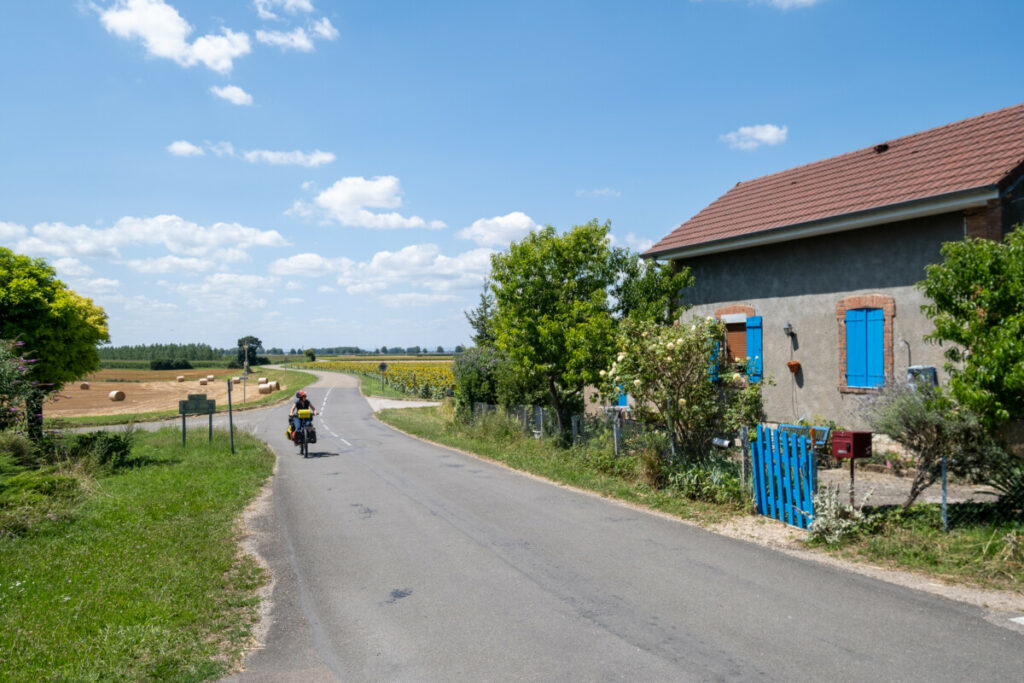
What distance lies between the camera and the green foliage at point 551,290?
15.8 m

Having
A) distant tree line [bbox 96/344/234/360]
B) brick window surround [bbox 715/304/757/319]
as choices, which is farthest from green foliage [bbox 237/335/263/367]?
brick window surround [bbox 715/304/757/319]

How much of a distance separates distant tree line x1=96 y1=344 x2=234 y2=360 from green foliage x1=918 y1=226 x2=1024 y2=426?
5959 inches

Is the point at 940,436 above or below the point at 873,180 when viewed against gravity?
below

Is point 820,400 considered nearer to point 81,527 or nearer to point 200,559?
point 200,559

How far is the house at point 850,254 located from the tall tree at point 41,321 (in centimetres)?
1452

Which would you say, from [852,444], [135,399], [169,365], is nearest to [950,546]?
[852,444]

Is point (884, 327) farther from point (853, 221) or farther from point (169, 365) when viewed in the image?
point (169, 365)

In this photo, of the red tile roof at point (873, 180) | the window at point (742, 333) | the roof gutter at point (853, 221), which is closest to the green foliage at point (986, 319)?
the roof gutter at point (853, 221)

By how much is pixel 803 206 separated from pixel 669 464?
298 inches

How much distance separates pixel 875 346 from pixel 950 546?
697 centimetres

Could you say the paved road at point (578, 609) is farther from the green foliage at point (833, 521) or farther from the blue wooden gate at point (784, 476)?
the blue wooden gate at point (784, 476)

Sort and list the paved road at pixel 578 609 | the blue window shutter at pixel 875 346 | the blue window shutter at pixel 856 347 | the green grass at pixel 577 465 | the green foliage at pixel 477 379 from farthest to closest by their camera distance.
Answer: the green foliage at pixel 477 379 → the blue window shutter at pixel 856 347 → the blue window shutter at pixel 875 346 → the green grass at pixel 577 465 → the paved road at pixel 578 609

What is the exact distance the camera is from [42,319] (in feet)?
50.6

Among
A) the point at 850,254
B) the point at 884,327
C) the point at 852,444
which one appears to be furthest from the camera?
the point at 850,254
